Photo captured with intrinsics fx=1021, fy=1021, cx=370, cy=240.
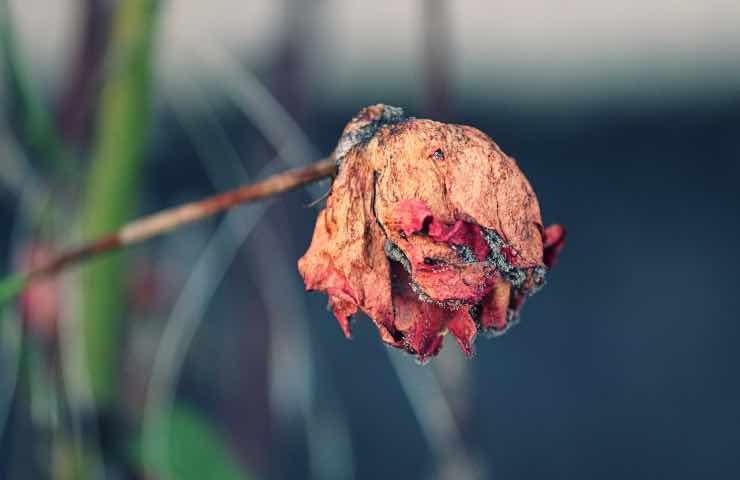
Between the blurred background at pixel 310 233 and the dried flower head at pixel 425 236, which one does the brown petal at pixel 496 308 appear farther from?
the blurred background at pixel 310 233

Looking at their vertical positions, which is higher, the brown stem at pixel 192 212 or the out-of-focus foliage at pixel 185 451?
the brown stem at pixel 192 212

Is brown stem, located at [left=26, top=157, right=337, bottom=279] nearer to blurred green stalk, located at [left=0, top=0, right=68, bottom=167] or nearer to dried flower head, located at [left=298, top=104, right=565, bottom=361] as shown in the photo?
dried flower head, located at [left=298, top=104, right=565, bottom=361]

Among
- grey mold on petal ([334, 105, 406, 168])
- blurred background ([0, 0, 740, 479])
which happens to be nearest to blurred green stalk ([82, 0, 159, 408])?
blurred background ([0, 0, 740, 479])

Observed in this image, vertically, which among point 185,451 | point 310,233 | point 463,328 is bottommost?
point 310,233

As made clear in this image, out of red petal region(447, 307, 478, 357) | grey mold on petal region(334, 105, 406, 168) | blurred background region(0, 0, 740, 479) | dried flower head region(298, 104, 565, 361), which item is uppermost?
grey mold on petal region(334, 105, 406, 168)

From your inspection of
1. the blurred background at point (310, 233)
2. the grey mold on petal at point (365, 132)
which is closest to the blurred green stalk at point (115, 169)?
the blurred background at point (310, 233)

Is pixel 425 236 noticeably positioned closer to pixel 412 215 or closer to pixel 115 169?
pixel 412 215

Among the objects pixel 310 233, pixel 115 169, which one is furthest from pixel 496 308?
pixel 310 233
